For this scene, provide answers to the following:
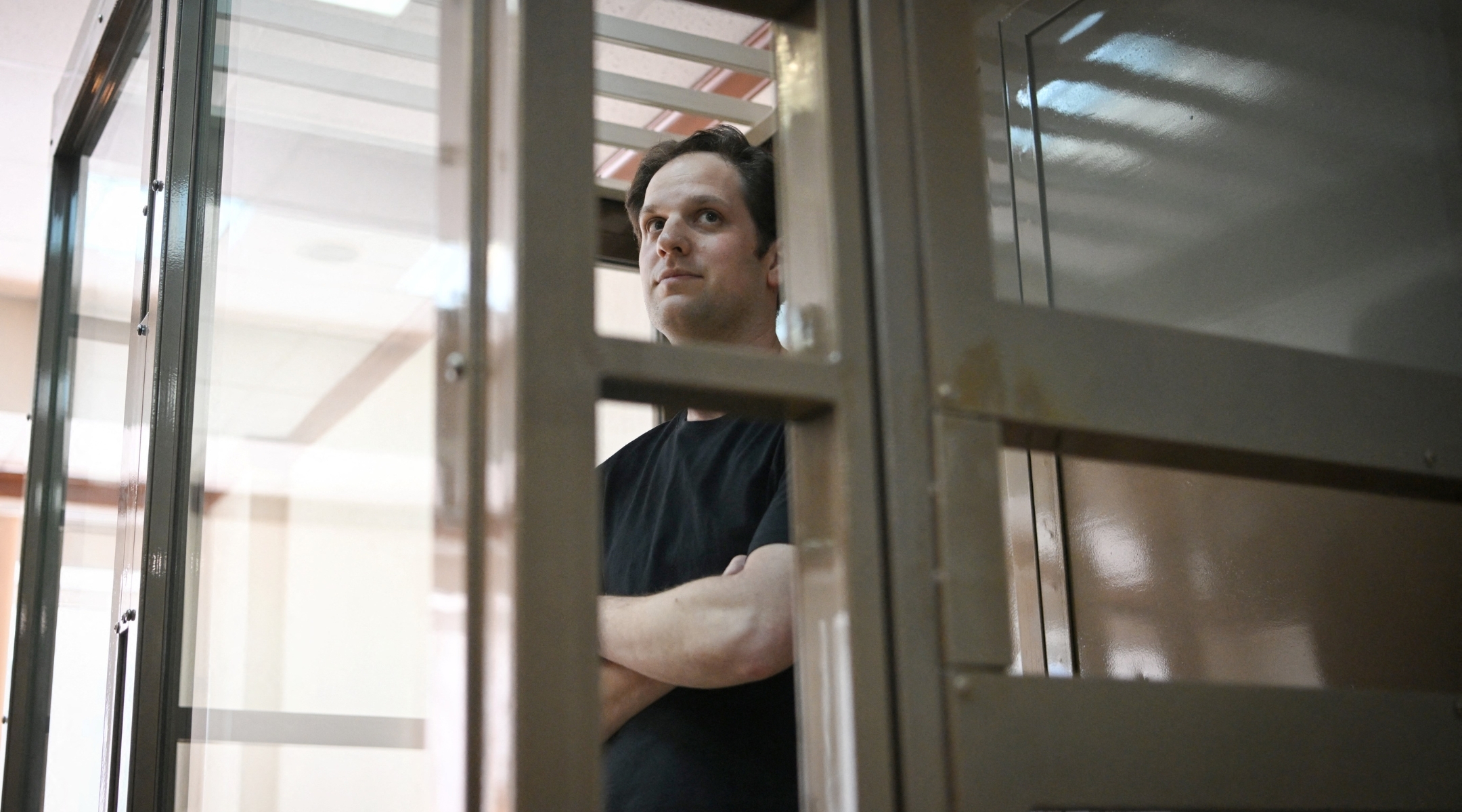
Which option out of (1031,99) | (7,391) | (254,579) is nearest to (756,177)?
(1031,99)

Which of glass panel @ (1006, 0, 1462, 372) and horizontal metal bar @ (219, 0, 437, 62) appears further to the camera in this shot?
horizontal metal bar @ (219, 0, 437, 62)

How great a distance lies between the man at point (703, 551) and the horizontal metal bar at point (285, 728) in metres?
0.21

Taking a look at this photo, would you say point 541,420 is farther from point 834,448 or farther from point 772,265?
point 772,265

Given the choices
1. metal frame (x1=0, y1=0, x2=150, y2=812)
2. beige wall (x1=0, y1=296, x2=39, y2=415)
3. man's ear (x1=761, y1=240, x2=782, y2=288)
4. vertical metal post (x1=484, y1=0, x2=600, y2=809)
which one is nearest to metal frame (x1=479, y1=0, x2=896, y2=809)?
vertical metal post (x1=484, y1=0, x2=600, y2=809)

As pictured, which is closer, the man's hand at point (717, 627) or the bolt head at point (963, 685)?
the bolt head at point (963, 685)

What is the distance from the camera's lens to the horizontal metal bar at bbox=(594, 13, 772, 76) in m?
1.59

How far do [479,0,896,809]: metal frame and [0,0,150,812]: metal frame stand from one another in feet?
4.35

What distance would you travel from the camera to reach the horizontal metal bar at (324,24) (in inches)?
49.9

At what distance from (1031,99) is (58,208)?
1.59m

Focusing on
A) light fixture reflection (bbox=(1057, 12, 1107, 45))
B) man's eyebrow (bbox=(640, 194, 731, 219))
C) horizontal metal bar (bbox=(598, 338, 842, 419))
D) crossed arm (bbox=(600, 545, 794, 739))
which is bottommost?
crossed arm (bbox=(600, 545, 794, 739))

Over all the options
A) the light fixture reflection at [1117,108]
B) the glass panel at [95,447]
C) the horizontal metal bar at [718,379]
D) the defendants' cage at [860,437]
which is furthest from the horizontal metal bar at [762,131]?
the horizontal metal bar at [718,379]

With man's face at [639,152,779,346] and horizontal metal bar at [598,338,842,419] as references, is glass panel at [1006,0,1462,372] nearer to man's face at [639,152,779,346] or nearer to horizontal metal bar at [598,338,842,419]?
man's face at [639,152,779,346]

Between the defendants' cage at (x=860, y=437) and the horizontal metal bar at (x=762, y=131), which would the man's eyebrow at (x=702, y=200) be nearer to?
the horizontal metal bar at (x=762, y=131)

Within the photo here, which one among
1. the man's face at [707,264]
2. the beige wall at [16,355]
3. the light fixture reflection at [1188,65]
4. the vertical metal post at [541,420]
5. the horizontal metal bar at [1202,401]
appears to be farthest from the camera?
the beige wall at [16,355]
